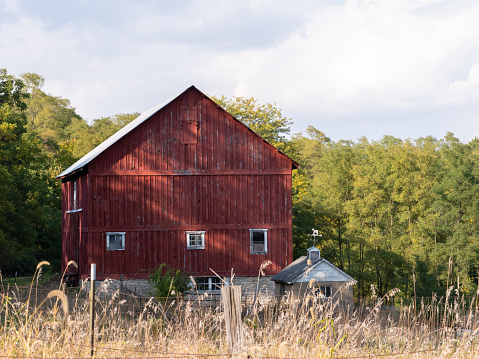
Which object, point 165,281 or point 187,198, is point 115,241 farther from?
point 165,281

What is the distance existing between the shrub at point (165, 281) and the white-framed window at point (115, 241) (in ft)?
5.86

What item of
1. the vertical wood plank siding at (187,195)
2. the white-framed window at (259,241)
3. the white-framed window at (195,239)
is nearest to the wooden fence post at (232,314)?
the vertical wood plank siding at (187,195)

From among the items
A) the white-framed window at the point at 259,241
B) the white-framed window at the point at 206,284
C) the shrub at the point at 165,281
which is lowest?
the white-framed window at the point at 206,284

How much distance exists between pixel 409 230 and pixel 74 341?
4186cm

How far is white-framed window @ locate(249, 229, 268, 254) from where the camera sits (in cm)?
2428

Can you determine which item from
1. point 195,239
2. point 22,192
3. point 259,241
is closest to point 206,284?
point 195,239

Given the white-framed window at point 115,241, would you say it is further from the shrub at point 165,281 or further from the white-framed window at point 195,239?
the white-framed window at point 195,239

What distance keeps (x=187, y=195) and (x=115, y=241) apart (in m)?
3.45

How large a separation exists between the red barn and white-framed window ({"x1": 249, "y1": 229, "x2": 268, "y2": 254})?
0.04 metres

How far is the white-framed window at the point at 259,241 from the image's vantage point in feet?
79.7

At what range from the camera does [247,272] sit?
24.1 meters

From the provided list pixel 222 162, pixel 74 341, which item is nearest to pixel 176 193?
pixel 222 162

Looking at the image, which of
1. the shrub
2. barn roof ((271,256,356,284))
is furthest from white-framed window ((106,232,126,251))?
barn roof ((271,256,356,284))

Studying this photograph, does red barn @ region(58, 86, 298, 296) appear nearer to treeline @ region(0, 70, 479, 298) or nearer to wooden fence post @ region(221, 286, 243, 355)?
treeline @ region(0, 70, 479, 298)
